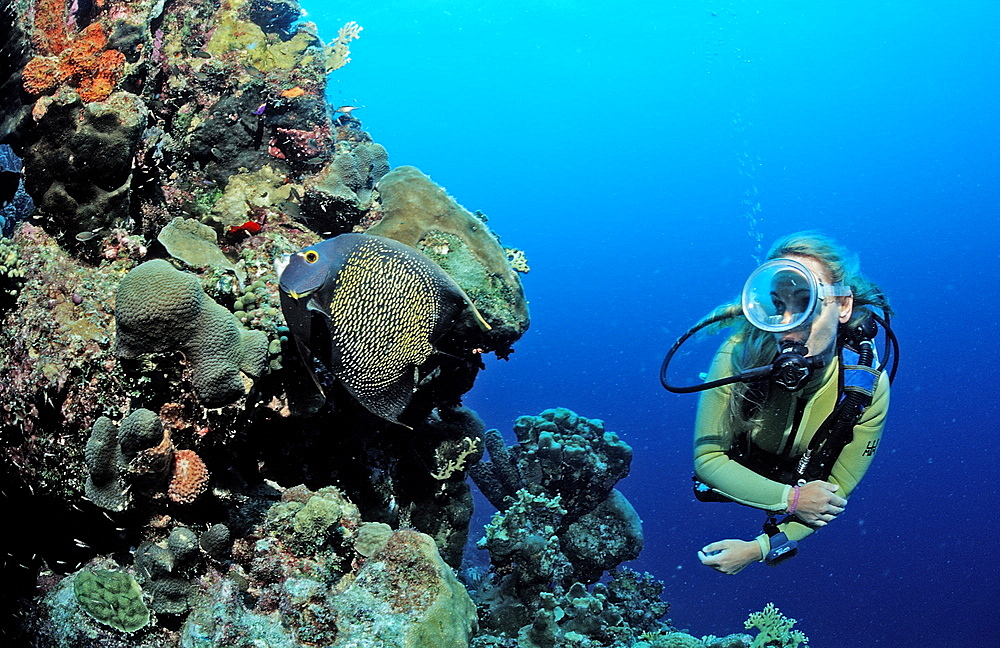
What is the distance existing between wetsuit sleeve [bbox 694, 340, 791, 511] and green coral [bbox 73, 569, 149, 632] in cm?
297

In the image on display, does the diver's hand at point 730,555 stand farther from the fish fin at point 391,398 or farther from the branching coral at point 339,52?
the branching coral at point 339,52

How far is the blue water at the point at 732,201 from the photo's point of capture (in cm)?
4541

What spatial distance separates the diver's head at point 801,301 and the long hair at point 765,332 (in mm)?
31

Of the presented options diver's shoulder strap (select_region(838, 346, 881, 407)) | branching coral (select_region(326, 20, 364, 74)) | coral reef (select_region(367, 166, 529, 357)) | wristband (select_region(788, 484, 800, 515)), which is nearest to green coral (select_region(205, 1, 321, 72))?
branching coral (select_region(326, 20, 364, 74))

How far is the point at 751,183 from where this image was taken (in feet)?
268

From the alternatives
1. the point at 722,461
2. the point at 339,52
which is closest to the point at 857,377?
the point at 722,461

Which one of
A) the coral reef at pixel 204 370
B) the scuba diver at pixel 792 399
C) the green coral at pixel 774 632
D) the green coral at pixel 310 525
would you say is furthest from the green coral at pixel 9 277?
the green coral at pixel 774 632

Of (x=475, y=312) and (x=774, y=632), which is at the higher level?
(x=774, y=632)

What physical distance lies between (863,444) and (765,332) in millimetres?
846

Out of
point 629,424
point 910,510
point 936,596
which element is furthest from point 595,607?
point 629,424

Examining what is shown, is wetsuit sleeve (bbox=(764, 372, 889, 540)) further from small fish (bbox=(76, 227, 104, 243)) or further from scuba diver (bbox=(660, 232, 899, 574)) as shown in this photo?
small fish (bbox=(76, 227, 104, 243))

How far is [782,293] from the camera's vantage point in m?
2.95

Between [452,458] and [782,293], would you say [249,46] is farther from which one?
[782,293]

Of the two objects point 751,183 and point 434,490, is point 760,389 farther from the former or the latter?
point 751,183
